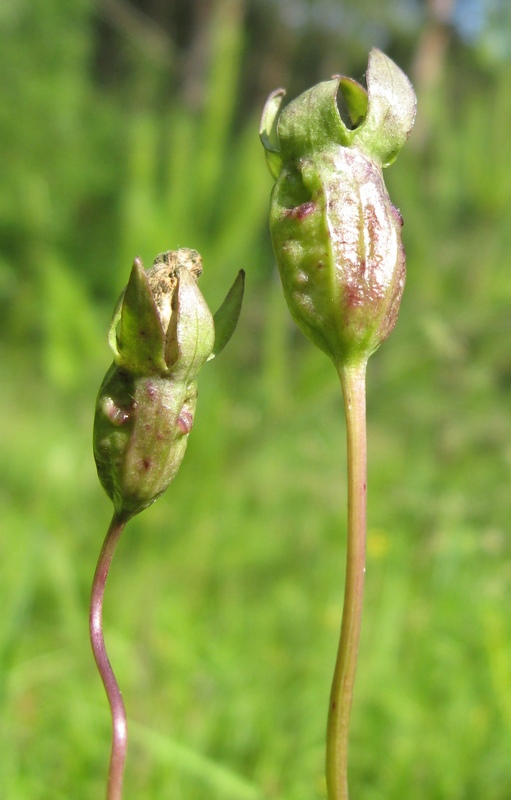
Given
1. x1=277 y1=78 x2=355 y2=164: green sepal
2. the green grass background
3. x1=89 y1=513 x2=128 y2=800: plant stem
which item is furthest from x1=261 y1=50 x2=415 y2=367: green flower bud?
the green grass background

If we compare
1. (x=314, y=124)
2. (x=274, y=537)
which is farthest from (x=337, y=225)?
(x=274, y=537)

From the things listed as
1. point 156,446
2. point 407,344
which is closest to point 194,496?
point 407,344

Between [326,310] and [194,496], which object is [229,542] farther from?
[326,310]

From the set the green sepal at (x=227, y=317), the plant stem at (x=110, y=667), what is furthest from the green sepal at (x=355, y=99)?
the plant stem at (x=110, y=667)

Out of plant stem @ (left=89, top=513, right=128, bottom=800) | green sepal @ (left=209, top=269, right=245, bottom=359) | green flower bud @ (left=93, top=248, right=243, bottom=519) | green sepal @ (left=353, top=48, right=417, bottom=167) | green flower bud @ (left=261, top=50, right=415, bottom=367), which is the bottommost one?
plant stem @ (left=89, top=513, right=128, bottom=800)

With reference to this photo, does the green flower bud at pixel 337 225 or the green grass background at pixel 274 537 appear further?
the green grass background at pixel 274 537

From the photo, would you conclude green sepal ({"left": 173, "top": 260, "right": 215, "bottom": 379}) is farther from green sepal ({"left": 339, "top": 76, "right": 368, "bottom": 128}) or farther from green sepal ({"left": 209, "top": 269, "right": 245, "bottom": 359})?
green sepal ({"left": 339, "top": 76, "right": 368, "bottom": 128})

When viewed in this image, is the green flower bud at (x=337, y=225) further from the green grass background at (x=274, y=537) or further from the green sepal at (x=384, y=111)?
the green grass background at (x=274, y=537)
